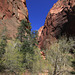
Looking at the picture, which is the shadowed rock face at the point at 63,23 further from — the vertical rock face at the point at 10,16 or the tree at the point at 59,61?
the tree at the point at 59,61

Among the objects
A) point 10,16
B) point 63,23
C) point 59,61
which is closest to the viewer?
point 59,61

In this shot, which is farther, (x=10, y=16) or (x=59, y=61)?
(x=10, y=16)

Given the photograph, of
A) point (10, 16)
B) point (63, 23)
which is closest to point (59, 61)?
point (63, 23)

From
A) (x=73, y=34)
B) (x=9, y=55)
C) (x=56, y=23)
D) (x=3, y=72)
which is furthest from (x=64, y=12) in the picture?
(x=3, y=72)

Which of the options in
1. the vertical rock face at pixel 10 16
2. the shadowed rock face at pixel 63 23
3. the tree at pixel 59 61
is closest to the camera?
the tree at pixel 59 61

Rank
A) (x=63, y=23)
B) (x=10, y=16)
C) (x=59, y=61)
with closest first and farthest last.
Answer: (x=59, y=61)
(x=10, y=16)
(x=63, y=23)

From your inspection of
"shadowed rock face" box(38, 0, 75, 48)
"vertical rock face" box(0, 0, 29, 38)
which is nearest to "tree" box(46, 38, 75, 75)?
"vertical rock face" box(0, 0, 29, 38)

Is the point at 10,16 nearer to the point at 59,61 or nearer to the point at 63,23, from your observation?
the point at 63,23

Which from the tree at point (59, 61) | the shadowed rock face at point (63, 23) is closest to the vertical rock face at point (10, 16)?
the shadowed rock face at point (63, 23)

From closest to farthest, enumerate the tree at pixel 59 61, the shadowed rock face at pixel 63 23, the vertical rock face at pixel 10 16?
the tree at pixel 59 61 < the vertical rock face at pixel 10 16 < the shadowed rock face at pixel 63 23

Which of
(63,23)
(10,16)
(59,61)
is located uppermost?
(10,16)

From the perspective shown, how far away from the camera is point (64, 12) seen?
59.5ft

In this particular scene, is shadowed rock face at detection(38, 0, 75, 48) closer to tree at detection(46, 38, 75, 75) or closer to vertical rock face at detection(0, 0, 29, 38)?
vertical rock face at detection(0, 0, 29, 38)

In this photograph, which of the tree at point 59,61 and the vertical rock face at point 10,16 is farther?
the vertical rock face at point 10,16
